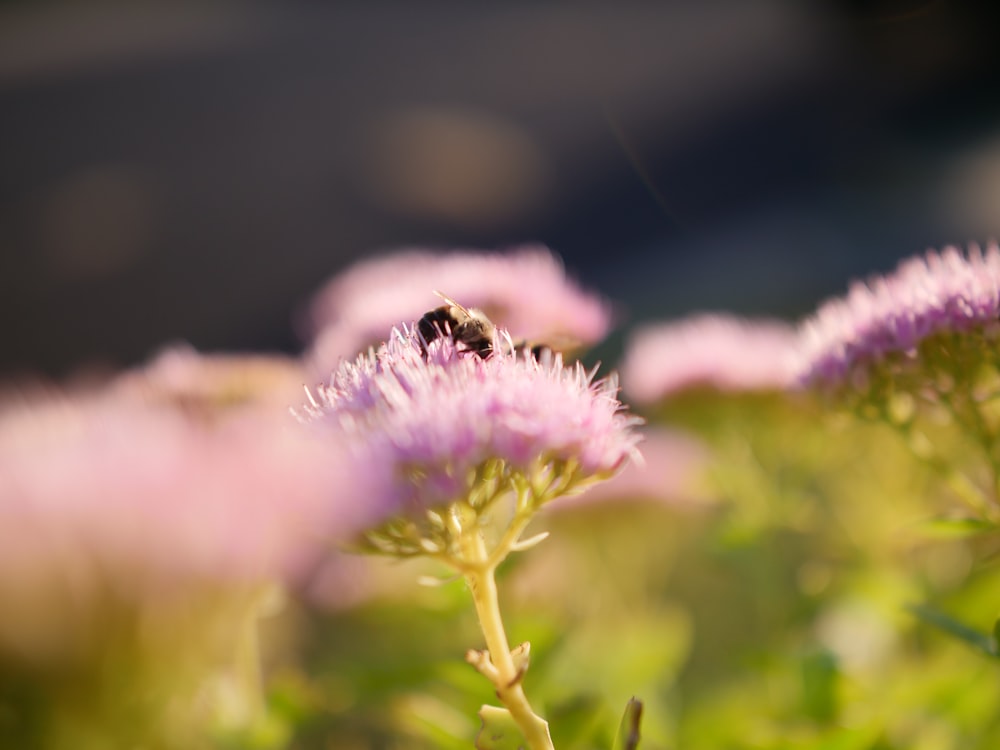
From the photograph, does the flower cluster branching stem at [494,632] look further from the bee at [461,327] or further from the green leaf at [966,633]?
the green leaf at [966,633]

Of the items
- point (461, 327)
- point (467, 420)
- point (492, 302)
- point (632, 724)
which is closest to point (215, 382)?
point (492, 302)

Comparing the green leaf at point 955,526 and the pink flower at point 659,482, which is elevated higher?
the green leaf at point 955,526

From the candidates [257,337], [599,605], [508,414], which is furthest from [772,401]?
[257,337]

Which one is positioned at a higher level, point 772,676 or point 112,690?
point 112,690

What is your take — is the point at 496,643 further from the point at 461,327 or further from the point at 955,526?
the point at 955,526

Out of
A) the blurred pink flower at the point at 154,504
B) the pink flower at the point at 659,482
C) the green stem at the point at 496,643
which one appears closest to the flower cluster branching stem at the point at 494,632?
the green stem at the point at 496,643

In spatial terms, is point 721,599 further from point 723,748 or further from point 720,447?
point 723,748
